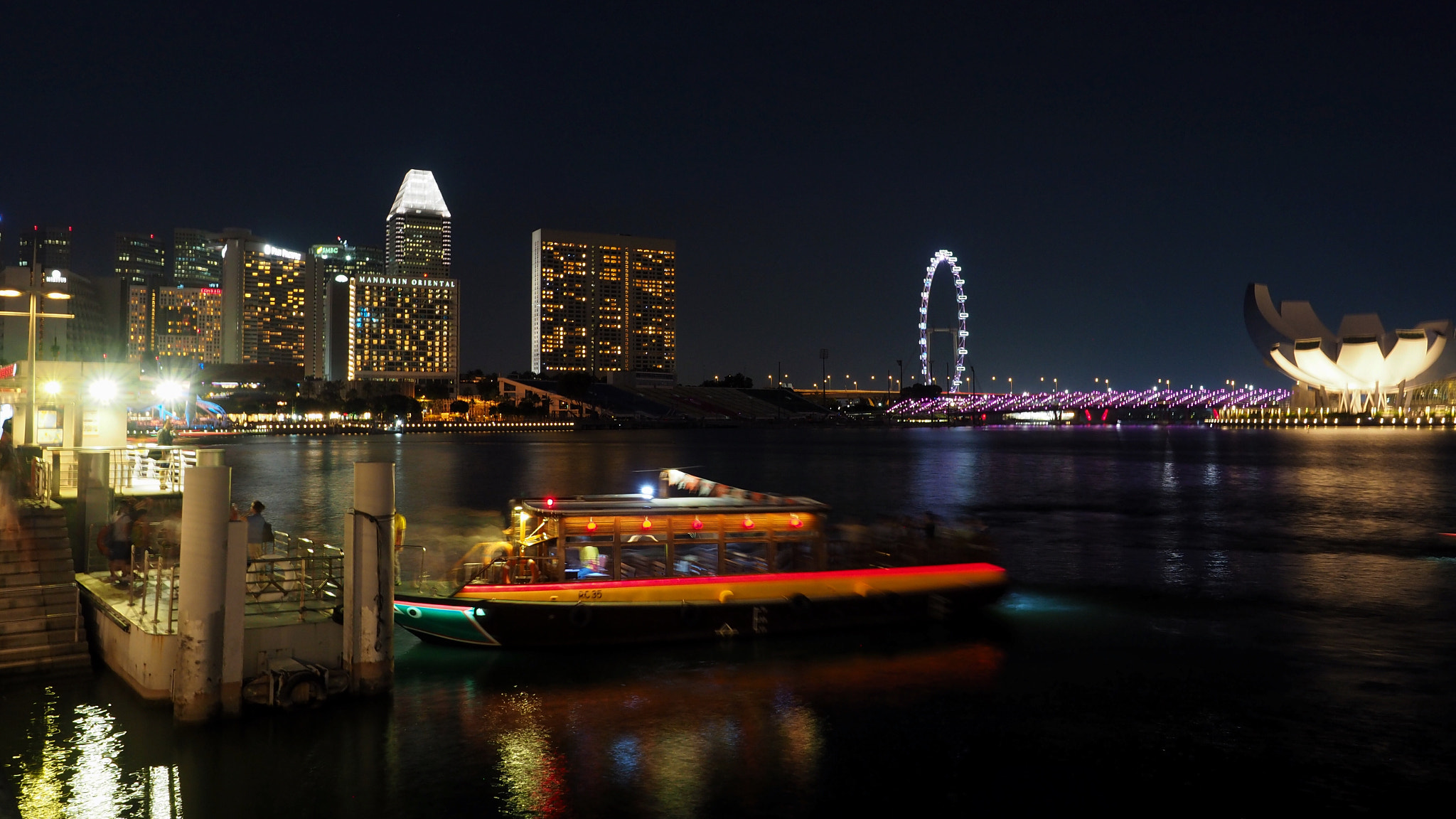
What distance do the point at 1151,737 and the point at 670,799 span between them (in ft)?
19.9

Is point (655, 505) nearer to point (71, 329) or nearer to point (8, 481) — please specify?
point (8, 481)

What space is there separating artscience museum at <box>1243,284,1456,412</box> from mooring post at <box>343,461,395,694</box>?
161m

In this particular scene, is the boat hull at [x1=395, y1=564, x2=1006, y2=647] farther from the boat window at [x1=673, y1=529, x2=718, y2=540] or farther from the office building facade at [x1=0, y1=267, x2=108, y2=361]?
the office building facade at [x1=0, y1=267, x2=108, y2=361]

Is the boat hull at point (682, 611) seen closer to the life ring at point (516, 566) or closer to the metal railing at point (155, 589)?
the life ring at point (516, 566)

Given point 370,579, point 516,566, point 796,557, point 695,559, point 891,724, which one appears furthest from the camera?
point 796,557

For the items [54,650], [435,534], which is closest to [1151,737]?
[54,650]

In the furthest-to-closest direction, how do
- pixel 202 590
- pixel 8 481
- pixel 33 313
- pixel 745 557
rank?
1. pixel 33 313
2. pixel 745 557
3. pixel 8 481
4. pixel 202 590

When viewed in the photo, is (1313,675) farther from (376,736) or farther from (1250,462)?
(1250,462)

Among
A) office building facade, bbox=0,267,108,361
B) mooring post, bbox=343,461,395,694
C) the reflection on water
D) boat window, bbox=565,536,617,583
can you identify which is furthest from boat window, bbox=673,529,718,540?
office building facade, bbox=0,267,108,361

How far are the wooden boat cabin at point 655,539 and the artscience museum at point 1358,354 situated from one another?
15434 centimetres

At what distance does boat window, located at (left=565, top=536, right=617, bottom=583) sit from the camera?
16234mm

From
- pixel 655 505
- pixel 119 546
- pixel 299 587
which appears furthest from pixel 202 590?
pixel 655 505

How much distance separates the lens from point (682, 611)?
1617 cm

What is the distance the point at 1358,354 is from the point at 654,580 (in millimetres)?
158103
